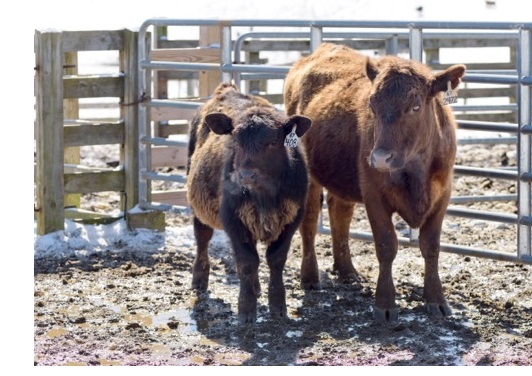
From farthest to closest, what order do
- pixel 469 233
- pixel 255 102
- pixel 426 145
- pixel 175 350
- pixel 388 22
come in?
pixel 469 233 → pixel 388 22 → pixel 255 102 → pixel 426 145 → pixel 175 350

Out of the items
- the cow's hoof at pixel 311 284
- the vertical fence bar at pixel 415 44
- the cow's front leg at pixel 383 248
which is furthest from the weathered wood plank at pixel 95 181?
the cow's front leg at pixel 383 248

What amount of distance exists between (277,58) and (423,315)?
66.2ft

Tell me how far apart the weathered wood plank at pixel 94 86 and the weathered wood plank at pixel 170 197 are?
1.07 m

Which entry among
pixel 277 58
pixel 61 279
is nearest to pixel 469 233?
pixel 61 279

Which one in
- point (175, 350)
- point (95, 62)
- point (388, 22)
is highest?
point (95, 62)

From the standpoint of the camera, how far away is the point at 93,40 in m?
10.2

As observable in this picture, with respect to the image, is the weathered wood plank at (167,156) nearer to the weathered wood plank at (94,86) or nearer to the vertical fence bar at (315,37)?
the weathered wood plank at (94,86)

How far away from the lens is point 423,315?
7.34 meters

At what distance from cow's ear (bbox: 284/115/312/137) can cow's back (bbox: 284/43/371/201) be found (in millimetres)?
540

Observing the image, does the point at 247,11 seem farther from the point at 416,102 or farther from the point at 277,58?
the point at 416,102

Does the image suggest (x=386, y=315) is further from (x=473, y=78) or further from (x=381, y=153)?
(x=473, y=78)

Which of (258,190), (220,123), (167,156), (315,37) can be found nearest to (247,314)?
(258,190)

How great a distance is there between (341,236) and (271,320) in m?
1.59

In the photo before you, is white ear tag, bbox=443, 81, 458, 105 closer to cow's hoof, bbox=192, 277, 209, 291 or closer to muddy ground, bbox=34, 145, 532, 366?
muddy ground, bbox=34, 145, 532, 366
